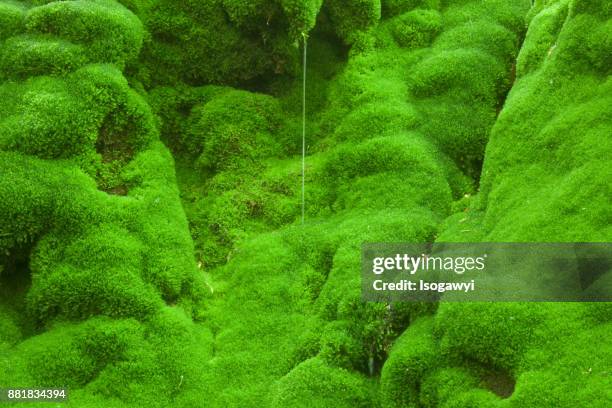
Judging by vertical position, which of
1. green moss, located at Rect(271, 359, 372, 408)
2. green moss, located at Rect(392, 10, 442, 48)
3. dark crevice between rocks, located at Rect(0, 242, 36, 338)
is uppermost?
green moss, located at Rect(392, 10, 442, 48)

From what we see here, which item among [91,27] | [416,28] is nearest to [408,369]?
[91,27]

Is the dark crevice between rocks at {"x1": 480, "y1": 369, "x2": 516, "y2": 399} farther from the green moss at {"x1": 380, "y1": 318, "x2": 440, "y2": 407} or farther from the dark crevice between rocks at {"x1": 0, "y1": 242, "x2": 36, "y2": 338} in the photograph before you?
the dark crevice between rocks at {"x1": 0, "y1": 242, "x2": 36, "y2": 338}

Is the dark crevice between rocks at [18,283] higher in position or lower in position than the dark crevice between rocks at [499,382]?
higher

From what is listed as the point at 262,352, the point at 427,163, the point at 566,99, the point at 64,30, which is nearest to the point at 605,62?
the point at 566,99

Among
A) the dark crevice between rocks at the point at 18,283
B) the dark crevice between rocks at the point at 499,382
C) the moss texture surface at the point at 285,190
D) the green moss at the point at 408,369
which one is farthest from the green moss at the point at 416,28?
the dark crevice between rocks at the point at 18,283

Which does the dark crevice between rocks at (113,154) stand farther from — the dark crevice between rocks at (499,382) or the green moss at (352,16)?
the dark crevice between rocks at (499,382)

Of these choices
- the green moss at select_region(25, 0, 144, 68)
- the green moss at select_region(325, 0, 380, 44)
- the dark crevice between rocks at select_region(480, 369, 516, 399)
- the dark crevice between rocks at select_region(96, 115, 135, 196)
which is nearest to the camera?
the dark crevice between rocks at select_region(480, 369, 516, 399)

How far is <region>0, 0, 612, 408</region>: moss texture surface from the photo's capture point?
592 cm

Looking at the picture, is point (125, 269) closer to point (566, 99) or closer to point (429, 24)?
point (566, 99)

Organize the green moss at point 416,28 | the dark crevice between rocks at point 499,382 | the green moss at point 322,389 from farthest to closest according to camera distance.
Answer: the green moss at point 416,28 < the green moss at point 322,389 < the dark crevice between rocks at point 499,382

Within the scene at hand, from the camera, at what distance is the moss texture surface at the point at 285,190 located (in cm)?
592

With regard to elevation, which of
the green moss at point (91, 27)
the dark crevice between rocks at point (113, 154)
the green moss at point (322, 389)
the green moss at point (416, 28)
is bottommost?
the green moss at point (322, 389)

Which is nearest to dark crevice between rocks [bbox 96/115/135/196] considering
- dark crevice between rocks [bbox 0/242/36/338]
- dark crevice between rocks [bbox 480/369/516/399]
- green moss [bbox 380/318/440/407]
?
dark crevice between rocks [bbox 0/242/36/338]

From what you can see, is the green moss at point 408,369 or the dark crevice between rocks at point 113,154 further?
the dark crevice between rocks at point 113,154
